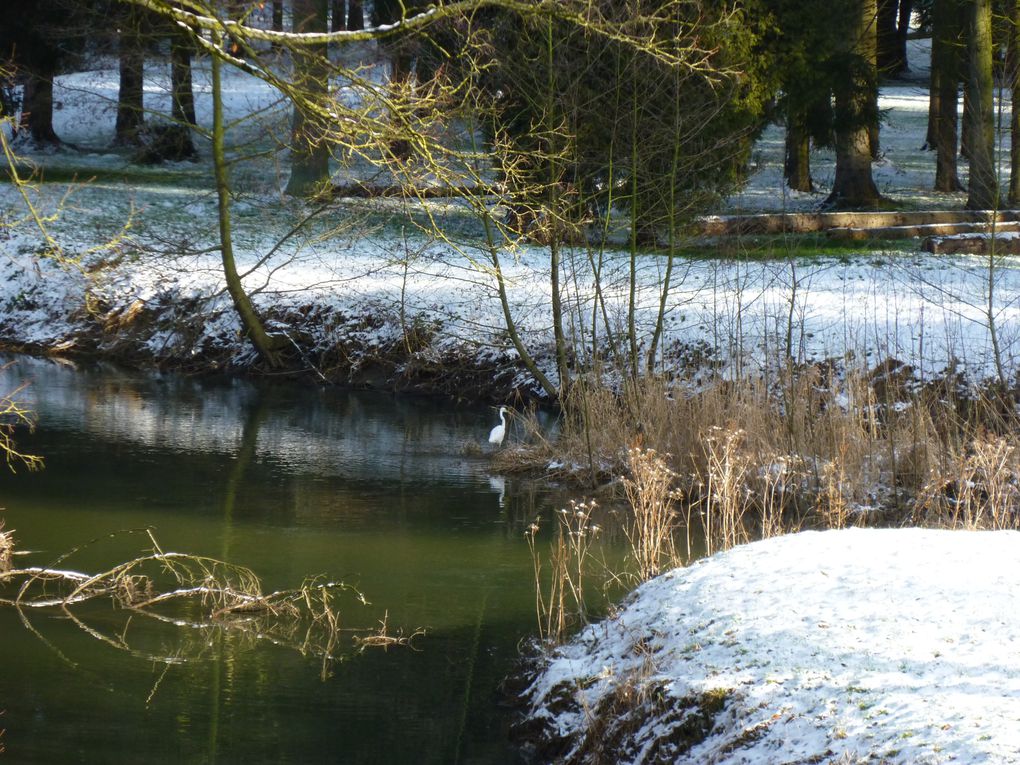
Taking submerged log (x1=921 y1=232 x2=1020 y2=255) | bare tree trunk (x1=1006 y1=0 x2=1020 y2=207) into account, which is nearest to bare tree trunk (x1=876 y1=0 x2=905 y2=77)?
bare tree trunk (x1=1006 y1=0 x2=1020 y2=207)

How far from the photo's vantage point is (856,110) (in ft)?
76.5

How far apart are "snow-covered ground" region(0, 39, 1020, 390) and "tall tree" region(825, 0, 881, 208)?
280 centimetres

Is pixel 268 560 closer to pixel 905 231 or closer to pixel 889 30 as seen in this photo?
pixel 905 231

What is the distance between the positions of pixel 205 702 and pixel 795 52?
57.1 ft

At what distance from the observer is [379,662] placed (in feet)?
25.6

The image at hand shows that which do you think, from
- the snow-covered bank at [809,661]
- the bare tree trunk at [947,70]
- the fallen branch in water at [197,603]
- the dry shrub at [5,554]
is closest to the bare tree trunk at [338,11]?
the bare tree trunk at [947,70]

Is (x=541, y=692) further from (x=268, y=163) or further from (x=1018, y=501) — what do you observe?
(x=268, y=163)

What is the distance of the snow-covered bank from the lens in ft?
16.1

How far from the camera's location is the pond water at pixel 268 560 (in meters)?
6.80

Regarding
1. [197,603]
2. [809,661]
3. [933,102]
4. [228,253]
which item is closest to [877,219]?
[933,102]

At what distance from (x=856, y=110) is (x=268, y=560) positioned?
55.9ft

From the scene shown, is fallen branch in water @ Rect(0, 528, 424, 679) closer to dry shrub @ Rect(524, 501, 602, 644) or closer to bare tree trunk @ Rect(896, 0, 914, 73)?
dry shrub @ Rect(524, 501, 602, 644)

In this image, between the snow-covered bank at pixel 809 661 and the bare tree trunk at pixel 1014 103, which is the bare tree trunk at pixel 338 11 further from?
the snow-covered bank at pixel 809 661

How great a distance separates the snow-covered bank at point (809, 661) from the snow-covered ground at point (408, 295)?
8482mm
